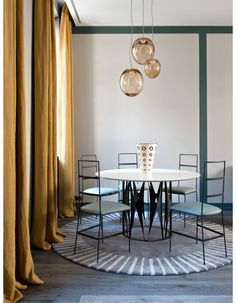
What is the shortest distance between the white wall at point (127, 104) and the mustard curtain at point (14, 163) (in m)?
2.91

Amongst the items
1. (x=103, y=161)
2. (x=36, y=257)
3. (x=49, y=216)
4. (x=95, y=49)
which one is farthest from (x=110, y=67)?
(x=36, y=257)

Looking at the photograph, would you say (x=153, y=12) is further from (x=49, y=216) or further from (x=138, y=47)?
(x=49, y=216)

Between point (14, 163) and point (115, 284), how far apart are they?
1.24 meters

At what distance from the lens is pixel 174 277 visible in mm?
2836

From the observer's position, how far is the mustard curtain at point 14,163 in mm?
2215

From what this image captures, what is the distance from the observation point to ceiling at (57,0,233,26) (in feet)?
14.6

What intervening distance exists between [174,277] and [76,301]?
2.86 feet

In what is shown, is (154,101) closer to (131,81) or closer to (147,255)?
(131,81)

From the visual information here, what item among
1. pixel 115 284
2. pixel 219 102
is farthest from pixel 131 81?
pixel 219 102

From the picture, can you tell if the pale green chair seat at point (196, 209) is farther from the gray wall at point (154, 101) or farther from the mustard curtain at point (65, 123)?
the gray wall at point (154, 101)

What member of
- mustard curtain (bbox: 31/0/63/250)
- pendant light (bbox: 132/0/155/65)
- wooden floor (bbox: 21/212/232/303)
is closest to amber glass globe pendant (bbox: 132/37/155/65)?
pendant light (bbox: 132/0/155/65)

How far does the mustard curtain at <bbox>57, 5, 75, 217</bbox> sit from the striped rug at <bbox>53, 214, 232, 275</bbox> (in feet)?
2.71

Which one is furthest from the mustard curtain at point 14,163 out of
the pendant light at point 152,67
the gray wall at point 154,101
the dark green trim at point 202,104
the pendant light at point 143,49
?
the dark green trim at point 202,104

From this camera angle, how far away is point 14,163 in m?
2.31
